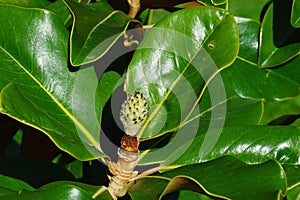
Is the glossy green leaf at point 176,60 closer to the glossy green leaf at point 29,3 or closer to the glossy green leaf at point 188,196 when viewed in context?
the glossy green leaf at point 188,196

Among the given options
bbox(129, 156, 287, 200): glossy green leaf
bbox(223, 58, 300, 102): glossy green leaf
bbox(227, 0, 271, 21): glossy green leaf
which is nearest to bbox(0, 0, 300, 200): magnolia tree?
bbox(129, 156, 287, 200): glossy green leaf

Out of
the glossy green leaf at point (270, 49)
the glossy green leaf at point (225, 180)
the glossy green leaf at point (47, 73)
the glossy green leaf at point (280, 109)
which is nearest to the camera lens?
the glossy green leaf at point (225, 180)

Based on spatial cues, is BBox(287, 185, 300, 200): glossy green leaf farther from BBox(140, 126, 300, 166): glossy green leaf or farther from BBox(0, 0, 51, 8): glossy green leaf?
BBox(0, 0, 51, 8): glossy green leaf

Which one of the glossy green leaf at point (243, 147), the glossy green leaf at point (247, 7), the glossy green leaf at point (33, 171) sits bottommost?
the glossy green leaf at point (247, 7)

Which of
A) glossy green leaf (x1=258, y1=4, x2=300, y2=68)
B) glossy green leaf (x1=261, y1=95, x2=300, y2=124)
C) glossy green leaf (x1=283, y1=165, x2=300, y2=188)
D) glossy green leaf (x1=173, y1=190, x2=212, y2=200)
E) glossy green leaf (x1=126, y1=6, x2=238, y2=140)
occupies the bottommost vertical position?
glossy green leaf (x1=261, y1=95, x2=300, y2=124)

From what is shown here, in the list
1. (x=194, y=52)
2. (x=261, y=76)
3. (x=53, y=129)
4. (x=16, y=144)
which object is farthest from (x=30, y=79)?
(x=16, y=144)

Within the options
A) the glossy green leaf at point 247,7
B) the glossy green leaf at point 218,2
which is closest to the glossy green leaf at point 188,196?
the glossy green leaf at point 218,2

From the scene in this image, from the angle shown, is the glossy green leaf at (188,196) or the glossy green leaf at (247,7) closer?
the glossy green leaf at (188,196)

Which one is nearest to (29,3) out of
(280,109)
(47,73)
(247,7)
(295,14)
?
(47,73)
